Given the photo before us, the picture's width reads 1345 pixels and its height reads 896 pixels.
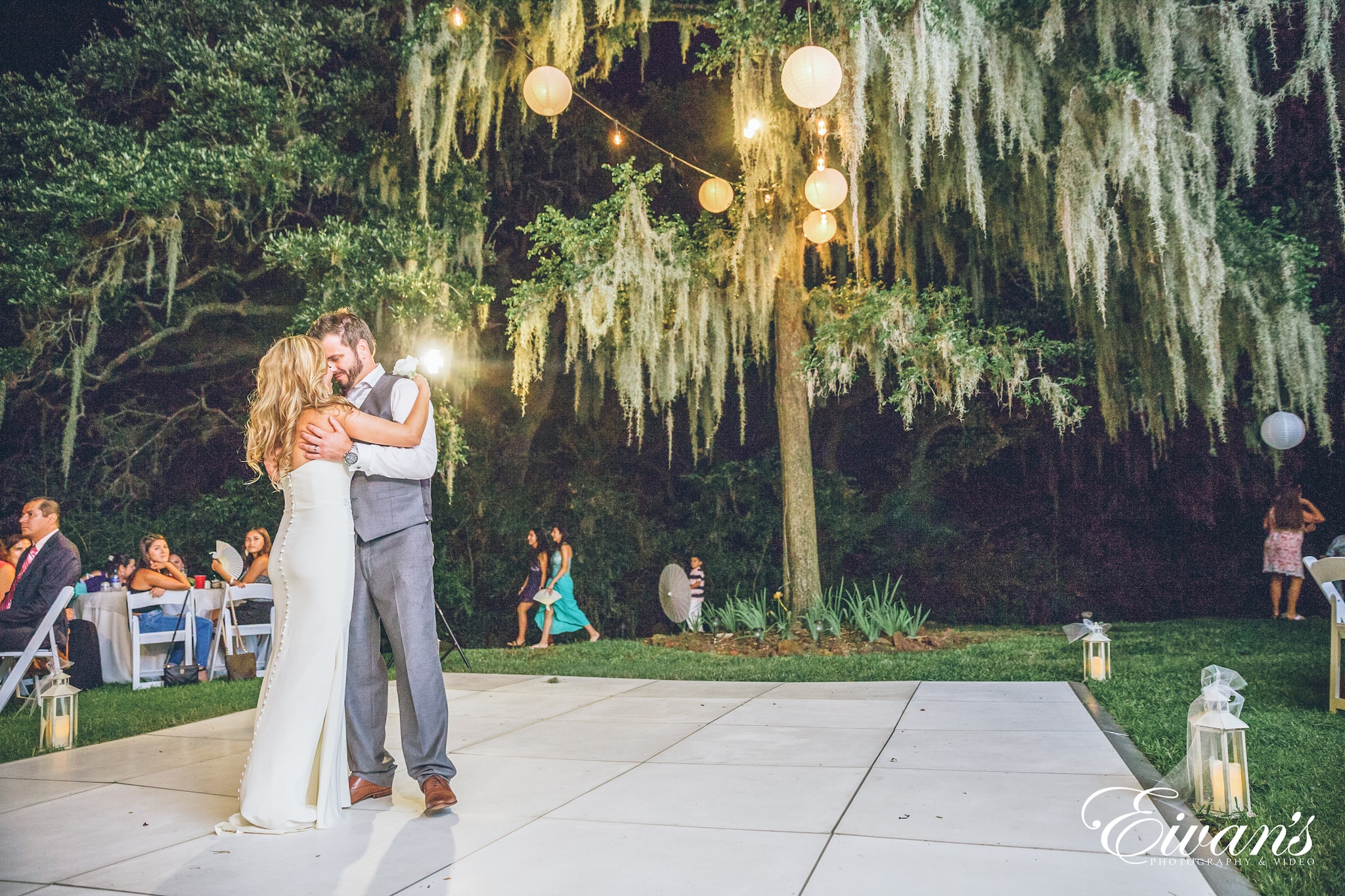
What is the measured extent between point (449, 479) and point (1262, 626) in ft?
25.5

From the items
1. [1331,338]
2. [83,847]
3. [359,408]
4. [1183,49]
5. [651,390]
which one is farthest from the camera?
[1331,338]

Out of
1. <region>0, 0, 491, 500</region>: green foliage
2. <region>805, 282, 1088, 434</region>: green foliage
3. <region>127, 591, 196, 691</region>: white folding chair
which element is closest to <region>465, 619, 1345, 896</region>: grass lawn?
<region>805, 282, 1088, 434</region>: green foliage

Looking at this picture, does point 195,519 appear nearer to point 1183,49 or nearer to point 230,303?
point 230,303

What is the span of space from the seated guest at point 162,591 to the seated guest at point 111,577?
344mm

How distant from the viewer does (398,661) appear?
8.76ft

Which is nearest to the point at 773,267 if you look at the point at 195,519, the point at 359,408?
the point at 359,408

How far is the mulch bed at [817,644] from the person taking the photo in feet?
21.6

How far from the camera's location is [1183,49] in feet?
21.9

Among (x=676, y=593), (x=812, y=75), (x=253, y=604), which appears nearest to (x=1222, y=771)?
(x=812, y=75)

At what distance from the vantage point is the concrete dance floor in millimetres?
1976

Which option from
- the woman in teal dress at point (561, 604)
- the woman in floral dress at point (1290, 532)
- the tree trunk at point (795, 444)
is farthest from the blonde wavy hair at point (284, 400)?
the woman in floral dress at point (1290, 532)

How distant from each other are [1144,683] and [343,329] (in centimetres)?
435

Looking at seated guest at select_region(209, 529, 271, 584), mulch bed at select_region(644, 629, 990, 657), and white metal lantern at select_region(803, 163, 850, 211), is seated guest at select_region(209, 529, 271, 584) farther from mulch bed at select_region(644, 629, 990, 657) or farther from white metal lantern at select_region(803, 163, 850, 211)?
white metal lantern at select_region(803, 163, 850, 211)

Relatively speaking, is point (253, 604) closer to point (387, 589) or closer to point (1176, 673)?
point (387, 589)
